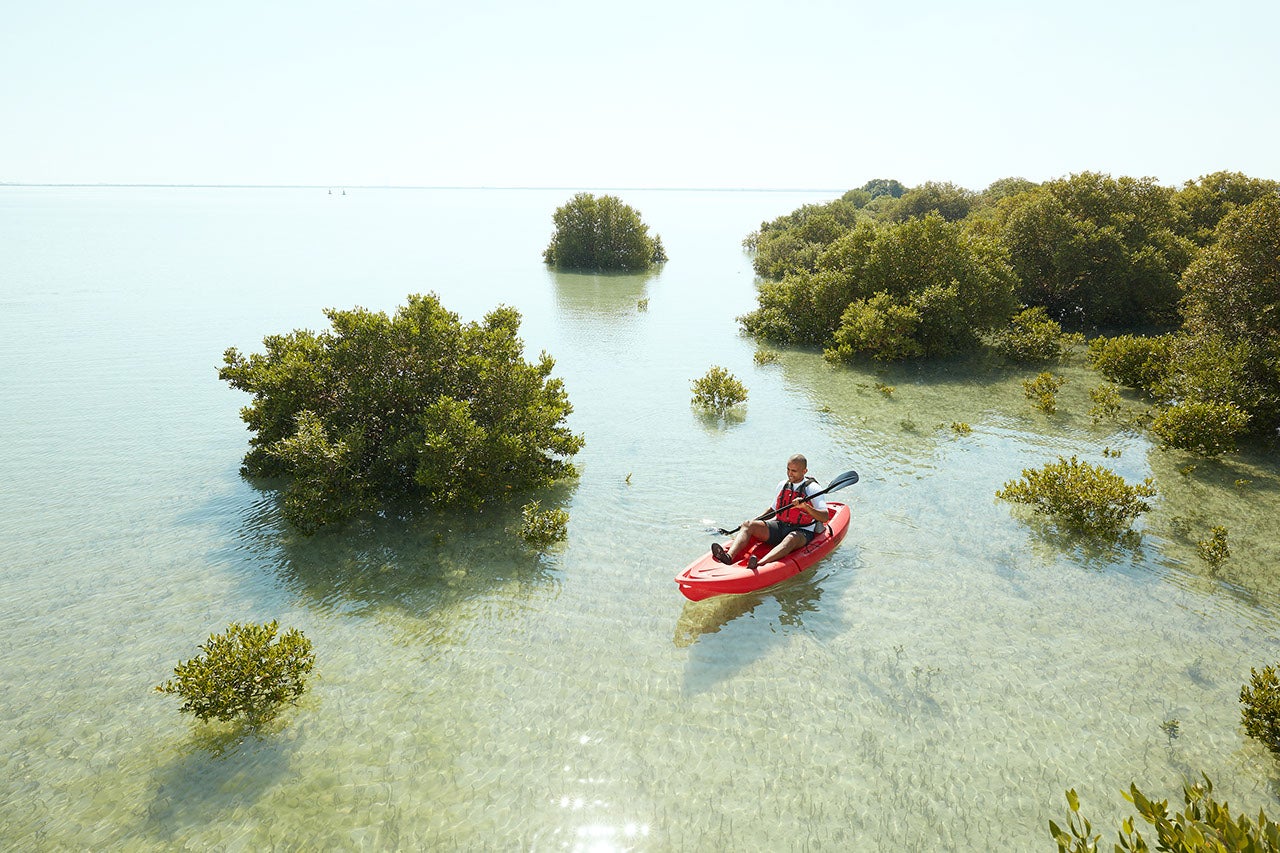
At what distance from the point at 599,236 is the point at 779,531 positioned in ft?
203

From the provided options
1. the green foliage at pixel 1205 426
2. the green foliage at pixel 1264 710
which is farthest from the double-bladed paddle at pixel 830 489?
the green foliage at pixel 1205 426

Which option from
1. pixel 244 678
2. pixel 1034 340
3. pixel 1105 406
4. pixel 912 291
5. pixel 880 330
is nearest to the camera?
pixel 244 678

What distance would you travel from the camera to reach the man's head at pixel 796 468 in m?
13.8

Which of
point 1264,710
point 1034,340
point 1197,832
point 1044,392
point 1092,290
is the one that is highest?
point 1197,832

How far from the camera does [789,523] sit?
13844 millimetres

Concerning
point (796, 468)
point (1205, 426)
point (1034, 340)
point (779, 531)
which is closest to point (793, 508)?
point (779, 531)

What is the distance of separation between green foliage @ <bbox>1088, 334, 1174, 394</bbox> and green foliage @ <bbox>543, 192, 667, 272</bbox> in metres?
52.6

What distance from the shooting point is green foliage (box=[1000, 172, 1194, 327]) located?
34125 mm

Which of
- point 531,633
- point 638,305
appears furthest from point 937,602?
point 638,305

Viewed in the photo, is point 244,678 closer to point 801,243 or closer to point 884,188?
point 801,243

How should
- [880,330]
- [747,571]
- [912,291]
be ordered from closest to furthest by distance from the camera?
[747,571] → [880,330] → [912,291]

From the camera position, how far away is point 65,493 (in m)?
17.9

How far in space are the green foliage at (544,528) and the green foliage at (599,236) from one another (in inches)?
2343

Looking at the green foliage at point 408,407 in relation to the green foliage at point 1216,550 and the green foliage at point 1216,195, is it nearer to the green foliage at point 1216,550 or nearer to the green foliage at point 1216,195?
the green foliage at point 1216,550
